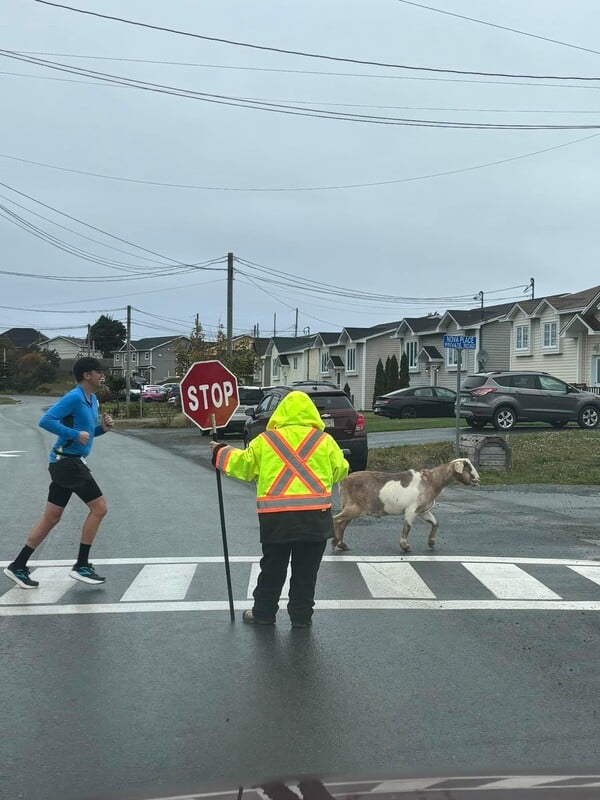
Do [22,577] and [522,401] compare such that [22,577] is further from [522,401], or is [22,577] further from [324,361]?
[324,361]

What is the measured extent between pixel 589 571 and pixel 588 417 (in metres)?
21.9

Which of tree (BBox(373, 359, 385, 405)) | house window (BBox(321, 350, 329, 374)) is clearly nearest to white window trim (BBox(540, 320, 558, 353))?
tree (BBox(373, 359, 385, 405))

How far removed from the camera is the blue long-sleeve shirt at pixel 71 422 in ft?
27.1

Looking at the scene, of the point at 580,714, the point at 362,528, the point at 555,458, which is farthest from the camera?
the point at 555,458

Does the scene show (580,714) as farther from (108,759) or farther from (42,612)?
(42,612)

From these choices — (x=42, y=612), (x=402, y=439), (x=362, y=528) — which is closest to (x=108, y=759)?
(x=42, y=612)

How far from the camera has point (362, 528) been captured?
41.7 ft

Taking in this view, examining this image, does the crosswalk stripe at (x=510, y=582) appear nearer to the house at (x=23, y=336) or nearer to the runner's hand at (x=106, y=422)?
the runner's hand at (x=106, y=422)

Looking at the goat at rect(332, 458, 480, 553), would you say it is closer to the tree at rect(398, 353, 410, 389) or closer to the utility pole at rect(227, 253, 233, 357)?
the utility pole at rect(227, 253, 233, 357)

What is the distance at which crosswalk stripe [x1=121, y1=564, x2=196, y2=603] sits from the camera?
8.15 m

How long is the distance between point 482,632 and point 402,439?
68.3 ft

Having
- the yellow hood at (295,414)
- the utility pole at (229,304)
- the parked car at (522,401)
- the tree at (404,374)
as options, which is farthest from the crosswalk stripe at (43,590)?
the tree at (404,374)

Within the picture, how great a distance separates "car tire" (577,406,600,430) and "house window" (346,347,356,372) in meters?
36.1

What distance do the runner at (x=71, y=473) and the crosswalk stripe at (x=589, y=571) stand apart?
449 centimetres
